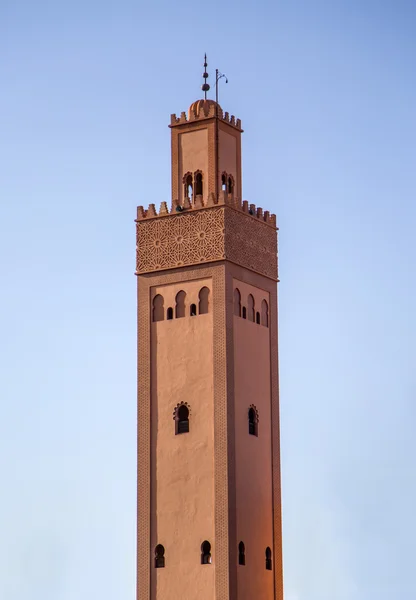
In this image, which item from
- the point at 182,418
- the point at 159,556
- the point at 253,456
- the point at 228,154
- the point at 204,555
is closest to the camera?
the point at 204,555

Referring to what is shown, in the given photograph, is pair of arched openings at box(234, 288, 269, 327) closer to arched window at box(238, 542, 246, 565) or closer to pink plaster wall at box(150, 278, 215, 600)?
pink plaster wall at box(150, 278, 215, 600)

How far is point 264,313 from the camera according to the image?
36969 mm

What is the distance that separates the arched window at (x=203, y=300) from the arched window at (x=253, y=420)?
198cm

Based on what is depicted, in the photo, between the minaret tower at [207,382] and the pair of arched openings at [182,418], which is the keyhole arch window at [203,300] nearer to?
the minaret tower at [207,382]

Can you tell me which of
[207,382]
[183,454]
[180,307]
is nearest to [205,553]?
[183,454]

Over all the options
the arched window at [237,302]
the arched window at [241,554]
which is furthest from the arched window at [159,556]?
the arched window at [237,302]

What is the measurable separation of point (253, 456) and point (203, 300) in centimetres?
302

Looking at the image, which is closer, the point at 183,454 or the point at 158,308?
the point at 183,454

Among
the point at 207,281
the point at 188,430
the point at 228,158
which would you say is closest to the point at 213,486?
the point at 188,430

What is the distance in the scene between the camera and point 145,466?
35.7m

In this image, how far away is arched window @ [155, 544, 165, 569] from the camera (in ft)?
115

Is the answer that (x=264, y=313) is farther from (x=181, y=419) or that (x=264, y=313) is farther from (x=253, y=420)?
(x=181, y=419)

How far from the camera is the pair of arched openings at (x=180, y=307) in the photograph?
1410 inches

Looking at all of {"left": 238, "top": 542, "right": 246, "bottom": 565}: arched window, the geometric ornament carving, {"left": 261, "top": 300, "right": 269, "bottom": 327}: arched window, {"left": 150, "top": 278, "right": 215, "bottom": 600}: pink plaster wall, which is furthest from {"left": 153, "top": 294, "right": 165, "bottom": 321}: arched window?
{"left": 238, "top": 542, "right": 246, "bottom": 565}: arched window
